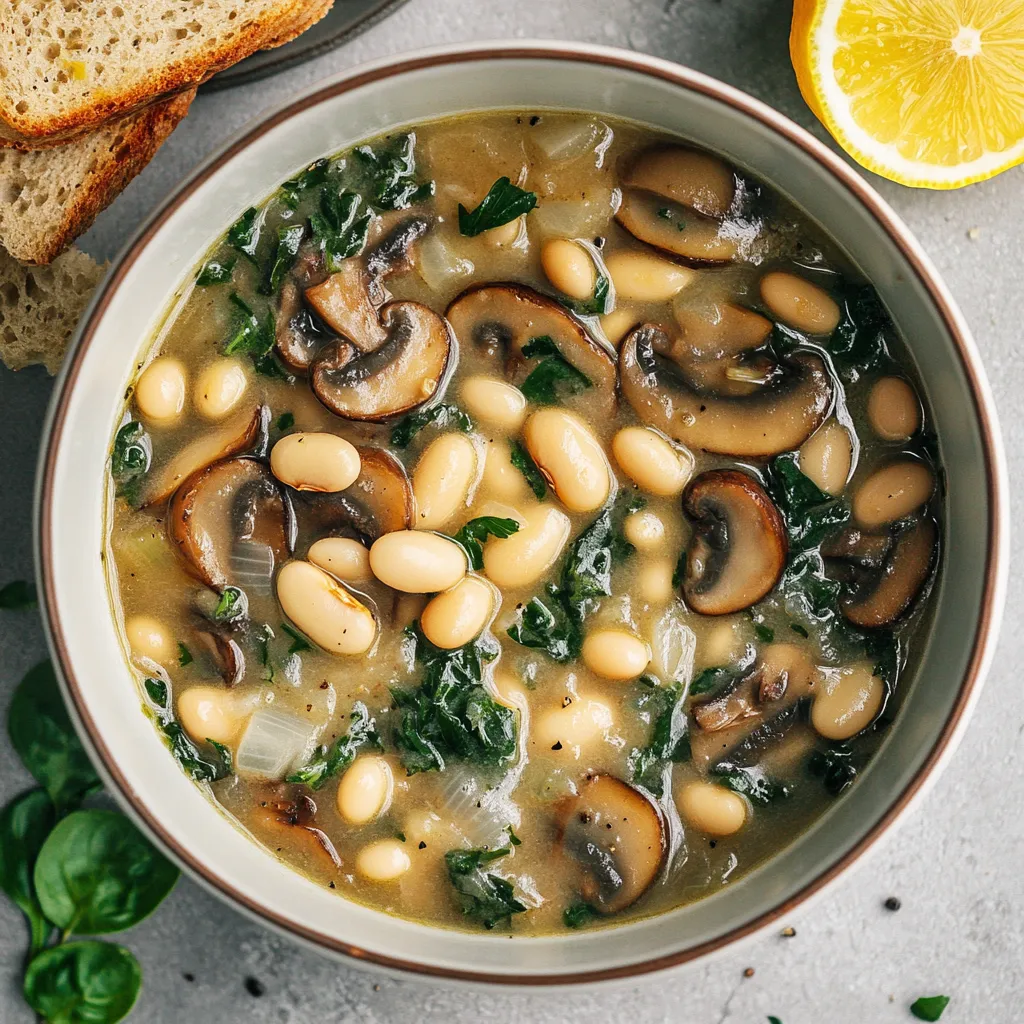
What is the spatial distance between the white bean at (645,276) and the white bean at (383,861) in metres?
1.07

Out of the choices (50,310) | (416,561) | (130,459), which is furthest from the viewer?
(50,310)

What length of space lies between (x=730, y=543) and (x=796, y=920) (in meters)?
0.81

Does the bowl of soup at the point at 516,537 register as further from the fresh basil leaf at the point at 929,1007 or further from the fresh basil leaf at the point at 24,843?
the fresh basil leaf at the point at 929,1007

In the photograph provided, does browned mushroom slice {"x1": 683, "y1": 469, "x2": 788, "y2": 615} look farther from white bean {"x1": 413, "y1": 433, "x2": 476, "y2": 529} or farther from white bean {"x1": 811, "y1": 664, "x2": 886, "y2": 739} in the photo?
white bean {"x1": 413, "y1": 433, "x2": 476, "y2": 529}

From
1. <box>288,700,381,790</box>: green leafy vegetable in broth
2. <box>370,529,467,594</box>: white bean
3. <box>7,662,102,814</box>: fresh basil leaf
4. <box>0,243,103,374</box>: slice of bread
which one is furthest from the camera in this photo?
<box>7,662,102,814</box>: fresh basil leaf

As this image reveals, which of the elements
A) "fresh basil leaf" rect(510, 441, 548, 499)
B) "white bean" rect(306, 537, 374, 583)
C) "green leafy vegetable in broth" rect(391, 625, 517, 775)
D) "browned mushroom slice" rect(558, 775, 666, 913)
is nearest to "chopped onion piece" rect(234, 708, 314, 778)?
"green leafy vegetable in broth" rect(391, 625, 517, 775)

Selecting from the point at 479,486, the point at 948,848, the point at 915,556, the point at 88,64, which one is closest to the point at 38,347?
the point at 88,64

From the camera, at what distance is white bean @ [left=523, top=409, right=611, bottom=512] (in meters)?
1.92

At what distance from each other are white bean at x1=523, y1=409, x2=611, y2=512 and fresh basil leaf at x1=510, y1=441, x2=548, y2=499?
40mm

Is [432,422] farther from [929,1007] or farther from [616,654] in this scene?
[929,1007]

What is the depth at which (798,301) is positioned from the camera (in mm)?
1933

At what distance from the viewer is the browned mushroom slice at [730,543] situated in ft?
6.41

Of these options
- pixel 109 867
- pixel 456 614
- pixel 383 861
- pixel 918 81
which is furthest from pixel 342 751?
pixel 918 81

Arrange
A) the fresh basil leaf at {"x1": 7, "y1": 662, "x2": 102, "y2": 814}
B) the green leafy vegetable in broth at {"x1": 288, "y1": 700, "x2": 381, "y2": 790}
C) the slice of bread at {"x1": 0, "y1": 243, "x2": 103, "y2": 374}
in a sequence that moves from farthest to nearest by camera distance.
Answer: the fresh basil leaf at {"x1": 7, "y1": 662, "x2": 102, "y2": 814} → the slice of bread at {"x1": 0, "y1": 243, "x2": 103, "y2": 374} → the green leafy vegetable in broth at {"x1": 288, "y1": 700, "x2": 381, "y2": 790}
